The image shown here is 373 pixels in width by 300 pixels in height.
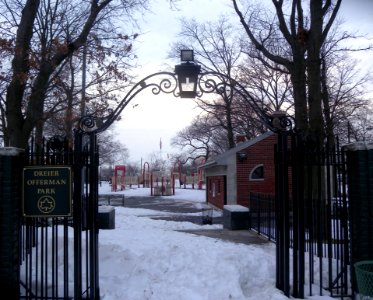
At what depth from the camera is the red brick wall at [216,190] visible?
25391 mm

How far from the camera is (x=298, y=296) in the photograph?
6781mm

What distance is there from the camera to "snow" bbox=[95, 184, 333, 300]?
23.2ft

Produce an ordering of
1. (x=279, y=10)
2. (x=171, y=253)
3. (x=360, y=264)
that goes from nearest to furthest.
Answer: (x=360, y=264) → (x=171, y=253) → (x=279, y=10)

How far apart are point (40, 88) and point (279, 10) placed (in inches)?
302

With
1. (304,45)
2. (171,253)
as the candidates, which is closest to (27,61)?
(171,253)

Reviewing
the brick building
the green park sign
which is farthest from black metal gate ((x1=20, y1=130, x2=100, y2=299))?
the brick building

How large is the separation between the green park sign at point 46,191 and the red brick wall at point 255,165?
1666 cm

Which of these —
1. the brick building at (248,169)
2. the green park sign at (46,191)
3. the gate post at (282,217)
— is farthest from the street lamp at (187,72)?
the brick building at (248,169)

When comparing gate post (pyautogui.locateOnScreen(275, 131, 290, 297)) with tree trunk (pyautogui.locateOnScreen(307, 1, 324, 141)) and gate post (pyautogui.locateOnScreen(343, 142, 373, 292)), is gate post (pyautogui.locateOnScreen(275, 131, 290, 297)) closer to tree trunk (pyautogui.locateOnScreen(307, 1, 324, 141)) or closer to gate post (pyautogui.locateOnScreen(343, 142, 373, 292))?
gate post (pyautogui.locateOnScreen(343, 142, 373, 292))

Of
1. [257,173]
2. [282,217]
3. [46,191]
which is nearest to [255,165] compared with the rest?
[257,173]

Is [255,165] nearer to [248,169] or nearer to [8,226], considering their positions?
[248,169]

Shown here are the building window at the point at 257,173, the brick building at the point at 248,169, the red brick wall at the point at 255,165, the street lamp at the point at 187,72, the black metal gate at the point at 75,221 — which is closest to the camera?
the black metal gate at the point at 75,221

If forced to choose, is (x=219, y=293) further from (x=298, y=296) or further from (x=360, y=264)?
(x=360, y=264)

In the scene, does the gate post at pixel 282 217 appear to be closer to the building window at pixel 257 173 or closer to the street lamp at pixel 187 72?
the street lamp at pixel 187 72
